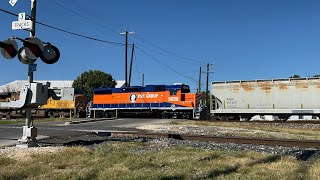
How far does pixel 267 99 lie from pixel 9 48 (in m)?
25.8

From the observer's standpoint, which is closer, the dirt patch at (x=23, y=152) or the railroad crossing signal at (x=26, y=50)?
the dirt patch at (x=23, y=152)

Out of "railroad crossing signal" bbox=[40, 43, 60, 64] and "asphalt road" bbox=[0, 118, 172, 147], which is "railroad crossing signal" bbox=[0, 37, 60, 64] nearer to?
"railroad crossing signal" bbox=[40, 43, 60, 64]

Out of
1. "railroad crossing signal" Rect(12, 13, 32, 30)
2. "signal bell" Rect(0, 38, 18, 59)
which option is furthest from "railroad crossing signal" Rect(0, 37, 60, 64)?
"railroad crossing signal" Rect(12, 13, 32, 30)

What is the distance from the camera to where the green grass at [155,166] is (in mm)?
7102

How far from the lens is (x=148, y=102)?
39.5m

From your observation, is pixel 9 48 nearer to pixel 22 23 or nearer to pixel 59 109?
pixel 22 23

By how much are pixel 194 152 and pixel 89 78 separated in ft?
260

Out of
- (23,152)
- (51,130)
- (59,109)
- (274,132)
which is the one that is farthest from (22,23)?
(59,109)

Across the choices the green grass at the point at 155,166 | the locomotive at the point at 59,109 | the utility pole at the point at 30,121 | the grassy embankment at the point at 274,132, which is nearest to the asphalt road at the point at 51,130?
the utility pole at the point at 30,121

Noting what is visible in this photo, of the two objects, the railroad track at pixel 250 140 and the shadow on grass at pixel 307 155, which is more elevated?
the railroad track at pixel 250 140

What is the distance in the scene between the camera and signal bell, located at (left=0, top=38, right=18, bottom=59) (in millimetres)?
11078

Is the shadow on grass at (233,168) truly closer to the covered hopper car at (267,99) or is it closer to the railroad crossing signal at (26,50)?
the railroad crossing signal at (26,50)

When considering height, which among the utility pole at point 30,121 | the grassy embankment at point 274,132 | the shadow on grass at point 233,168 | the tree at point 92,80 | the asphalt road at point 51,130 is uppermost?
the tree at point 92,80

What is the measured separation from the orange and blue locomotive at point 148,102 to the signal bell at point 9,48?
88.7 ft
